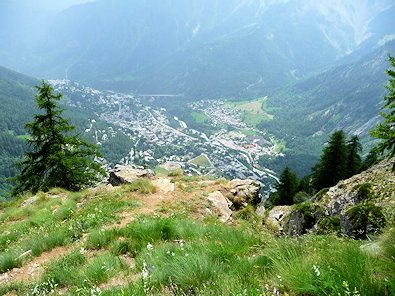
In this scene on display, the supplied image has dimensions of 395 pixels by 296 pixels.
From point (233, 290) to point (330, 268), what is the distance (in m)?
1.03

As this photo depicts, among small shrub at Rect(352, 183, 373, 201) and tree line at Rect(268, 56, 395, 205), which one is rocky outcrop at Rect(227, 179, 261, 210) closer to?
small shrub at Rect(352, 183, 373, 201)

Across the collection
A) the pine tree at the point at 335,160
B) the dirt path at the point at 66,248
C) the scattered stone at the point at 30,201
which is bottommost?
the scattered stone at the point at 30,201

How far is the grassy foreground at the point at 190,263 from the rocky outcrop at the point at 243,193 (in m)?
10.8

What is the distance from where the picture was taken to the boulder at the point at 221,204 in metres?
17.9

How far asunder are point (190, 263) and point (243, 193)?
19082mm

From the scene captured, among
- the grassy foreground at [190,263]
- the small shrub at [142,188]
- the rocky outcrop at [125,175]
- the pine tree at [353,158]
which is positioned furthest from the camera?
the pine tree at [353,158]

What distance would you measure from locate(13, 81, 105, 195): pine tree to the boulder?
509 inches

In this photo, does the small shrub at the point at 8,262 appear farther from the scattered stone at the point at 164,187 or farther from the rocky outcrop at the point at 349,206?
the rocky outcrop at the point at 349,206

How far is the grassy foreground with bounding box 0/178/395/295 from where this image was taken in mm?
3627

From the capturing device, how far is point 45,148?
2855cm

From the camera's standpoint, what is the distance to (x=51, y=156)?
2622 centimetres

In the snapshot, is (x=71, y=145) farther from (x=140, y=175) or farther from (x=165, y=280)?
(x=165, y=280)

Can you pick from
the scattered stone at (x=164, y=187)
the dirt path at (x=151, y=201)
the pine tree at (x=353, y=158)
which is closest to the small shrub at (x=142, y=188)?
the dirt path at (x=151, y=201)

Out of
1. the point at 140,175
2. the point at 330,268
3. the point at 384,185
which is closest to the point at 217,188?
the point at 140,175
